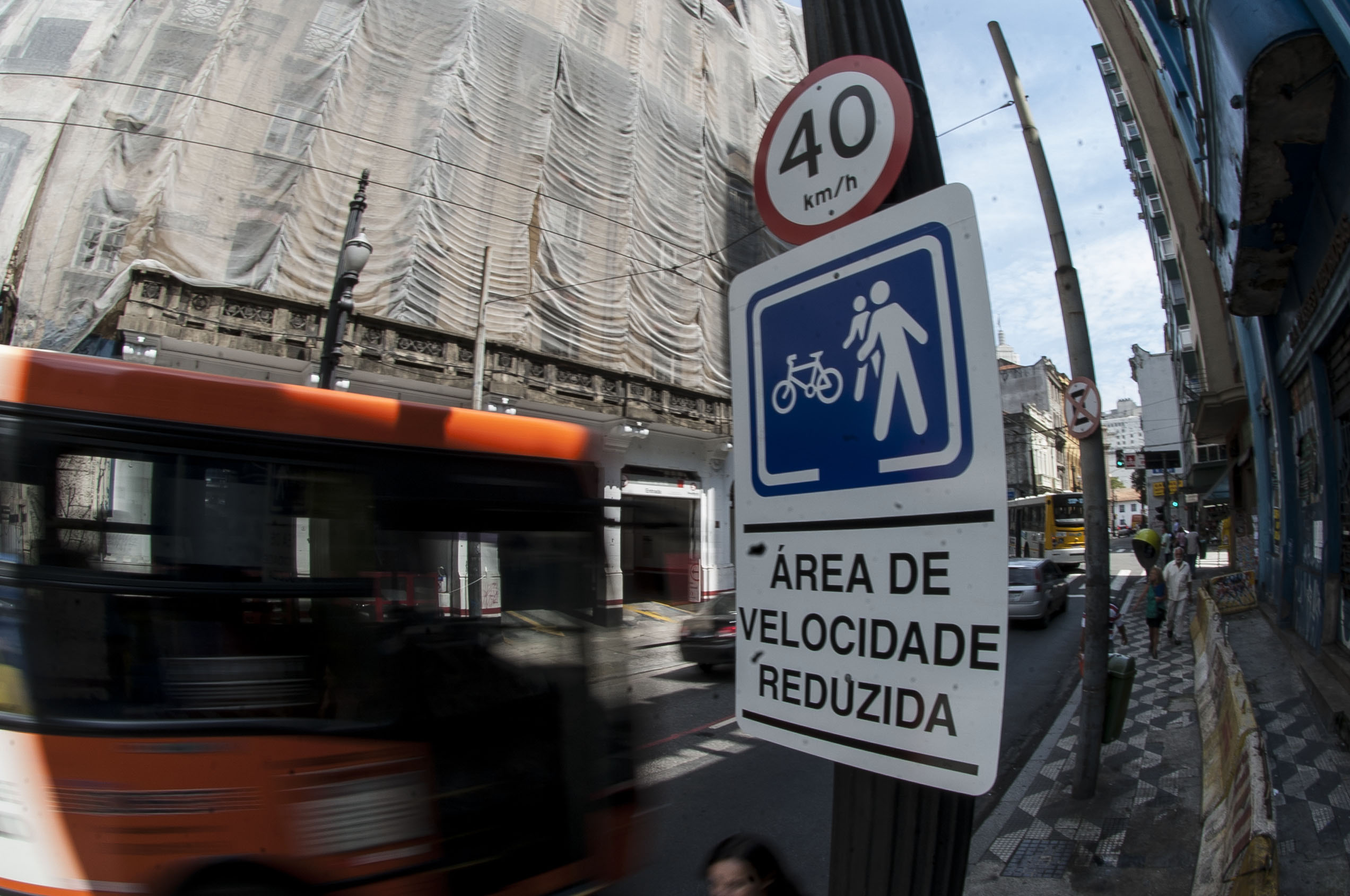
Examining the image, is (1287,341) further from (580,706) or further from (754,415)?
(754,415)

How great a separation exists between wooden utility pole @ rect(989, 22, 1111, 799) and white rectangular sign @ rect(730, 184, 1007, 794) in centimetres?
488

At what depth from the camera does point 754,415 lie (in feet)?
5.55

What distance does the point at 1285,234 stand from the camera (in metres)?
7.58

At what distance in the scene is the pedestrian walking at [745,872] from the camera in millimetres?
2082

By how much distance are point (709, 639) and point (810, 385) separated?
9543 mm

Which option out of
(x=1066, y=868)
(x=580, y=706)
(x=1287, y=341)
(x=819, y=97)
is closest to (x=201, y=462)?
(x=580, y=706)

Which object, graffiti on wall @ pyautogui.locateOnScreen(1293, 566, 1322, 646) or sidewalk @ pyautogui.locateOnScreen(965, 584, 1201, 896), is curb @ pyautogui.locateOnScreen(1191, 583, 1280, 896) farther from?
graffiti on wall @ pyautogui.locateOnScreen(1293, 566, 1322, 646)

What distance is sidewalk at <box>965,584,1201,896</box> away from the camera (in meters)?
4.30

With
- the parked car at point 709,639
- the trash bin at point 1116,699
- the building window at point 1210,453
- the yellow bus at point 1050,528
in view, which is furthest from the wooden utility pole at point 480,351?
the building window at point 1210,453

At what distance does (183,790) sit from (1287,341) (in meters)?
11.8

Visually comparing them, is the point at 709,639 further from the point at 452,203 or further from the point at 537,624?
the point at 452,203

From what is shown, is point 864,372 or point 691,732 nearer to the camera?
point 864,372

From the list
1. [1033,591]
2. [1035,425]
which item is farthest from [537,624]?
[1035,425]

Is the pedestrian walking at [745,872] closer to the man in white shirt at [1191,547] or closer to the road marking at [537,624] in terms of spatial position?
the road marking at [537,624]
